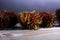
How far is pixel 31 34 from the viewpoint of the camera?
2404mm

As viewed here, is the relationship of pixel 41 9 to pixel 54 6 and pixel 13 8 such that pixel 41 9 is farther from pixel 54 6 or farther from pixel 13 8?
pixel 13 8

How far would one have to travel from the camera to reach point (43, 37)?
2.30 meters

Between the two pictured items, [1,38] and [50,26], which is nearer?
[1,38]

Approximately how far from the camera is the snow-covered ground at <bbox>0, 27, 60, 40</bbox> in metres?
2.28

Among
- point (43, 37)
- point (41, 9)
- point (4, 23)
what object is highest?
point (41, 9)

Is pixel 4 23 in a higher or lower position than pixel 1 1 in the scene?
lower

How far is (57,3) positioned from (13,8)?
78 cm

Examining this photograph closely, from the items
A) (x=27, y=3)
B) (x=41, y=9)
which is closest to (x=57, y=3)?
(x=41, y=9)

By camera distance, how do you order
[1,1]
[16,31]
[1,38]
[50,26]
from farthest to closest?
[1,1] < [50,26] < [16,31] < [1,38]

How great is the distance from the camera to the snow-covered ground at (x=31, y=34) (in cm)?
228

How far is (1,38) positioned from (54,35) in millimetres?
661

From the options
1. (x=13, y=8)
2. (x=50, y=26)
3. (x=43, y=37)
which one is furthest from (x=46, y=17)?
(x=13, y=8)

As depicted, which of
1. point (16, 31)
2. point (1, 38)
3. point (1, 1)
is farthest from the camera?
point (1, 1)

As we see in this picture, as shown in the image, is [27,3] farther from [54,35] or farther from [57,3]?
[54,35]
